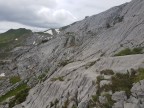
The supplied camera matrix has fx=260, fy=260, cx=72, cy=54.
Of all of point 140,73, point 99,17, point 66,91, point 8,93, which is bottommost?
point 8,93

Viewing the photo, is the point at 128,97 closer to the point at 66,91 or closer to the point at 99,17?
the point at 66,91

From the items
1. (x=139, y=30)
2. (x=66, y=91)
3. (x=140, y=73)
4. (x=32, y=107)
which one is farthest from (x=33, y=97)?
(x=139, y=30)

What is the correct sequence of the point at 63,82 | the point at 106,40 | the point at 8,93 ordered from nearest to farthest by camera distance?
the point at 63,82, the point at 106,40, the point at 8,93

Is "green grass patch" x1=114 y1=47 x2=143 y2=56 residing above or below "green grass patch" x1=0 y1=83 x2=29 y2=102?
above

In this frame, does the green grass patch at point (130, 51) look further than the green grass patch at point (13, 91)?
No

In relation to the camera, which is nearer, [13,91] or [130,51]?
[130,51]

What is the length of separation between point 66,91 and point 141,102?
21565mm

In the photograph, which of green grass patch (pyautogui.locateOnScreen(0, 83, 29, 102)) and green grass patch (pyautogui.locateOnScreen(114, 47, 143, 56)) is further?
green grass patch (pyautogui.locateOnScreen(0, 83, 29, 102))

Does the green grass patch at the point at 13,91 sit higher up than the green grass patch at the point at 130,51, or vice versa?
Answer: the green grass patch at the point at 130,51

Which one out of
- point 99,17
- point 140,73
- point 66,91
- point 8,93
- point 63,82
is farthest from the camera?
point 99,17

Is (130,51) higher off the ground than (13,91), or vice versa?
(130,51)

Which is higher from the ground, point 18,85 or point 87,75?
point 87,75

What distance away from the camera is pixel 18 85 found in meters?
118

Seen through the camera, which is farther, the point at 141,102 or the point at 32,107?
the point at 32,107
